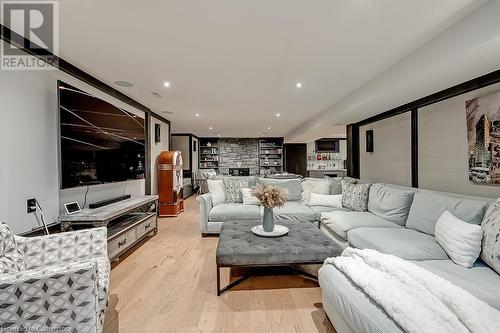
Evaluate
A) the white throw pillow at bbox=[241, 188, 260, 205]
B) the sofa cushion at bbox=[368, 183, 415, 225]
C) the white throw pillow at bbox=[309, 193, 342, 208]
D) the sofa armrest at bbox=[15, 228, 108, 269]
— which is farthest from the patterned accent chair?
the white throw pillow at bbox=[309, 193, 342, 208]

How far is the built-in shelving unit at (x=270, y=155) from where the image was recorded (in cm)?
1066

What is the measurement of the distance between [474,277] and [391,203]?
1.42 m

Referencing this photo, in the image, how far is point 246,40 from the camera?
7.19ft

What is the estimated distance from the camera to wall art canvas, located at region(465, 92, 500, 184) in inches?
86.4

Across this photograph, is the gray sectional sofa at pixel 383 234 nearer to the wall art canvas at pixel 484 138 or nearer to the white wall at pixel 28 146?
the wall art canvas at pixel 484 138

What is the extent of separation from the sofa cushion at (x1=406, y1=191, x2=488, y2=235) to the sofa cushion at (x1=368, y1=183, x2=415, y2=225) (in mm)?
124

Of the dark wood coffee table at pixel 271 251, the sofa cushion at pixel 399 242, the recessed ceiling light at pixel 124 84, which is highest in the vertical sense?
the recessed ceiling light at pixel 124 84

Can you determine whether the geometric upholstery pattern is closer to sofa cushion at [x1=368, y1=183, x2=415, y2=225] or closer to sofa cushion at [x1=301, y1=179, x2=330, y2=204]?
sofa cushion at [x1=368, y1=183, x2=415, y2=225]

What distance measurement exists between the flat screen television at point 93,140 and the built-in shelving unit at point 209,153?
6380 millimetres

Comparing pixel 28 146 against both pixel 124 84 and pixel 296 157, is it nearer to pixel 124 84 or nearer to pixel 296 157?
pixel 124 84

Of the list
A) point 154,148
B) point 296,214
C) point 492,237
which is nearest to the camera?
point 492,237

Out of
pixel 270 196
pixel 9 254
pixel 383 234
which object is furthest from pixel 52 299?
pixel 383 234

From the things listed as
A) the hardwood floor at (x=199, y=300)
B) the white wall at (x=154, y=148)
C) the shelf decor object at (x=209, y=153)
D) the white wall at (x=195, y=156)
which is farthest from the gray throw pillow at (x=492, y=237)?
the shelf decor object at (x=209, y=153)

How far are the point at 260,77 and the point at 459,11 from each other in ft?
6.48
